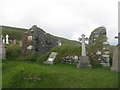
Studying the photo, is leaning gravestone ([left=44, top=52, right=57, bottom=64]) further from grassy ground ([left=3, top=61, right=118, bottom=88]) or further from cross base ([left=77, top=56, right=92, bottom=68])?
grassy ground ([left=3, top=61, right=118, bottom=88])

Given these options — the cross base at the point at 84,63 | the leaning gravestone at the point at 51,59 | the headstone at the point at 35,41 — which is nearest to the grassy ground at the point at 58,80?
the cross base at the point at 84,63

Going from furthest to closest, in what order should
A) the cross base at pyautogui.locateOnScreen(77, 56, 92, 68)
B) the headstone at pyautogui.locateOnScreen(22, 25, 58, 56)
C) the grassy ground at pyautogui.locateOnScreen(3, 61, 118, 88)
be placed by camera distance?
the headstone at pyautogui.locateOnScreen(22, 25, 58, 56) → the cross base at pyautogui.locateOnScreen(77, 56, 92, 68) → the grassy ground at pyautogui.locateOnScreen(3, 61, 118, 88)

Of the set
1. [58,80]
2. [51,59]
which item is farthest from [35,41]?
[58,80]

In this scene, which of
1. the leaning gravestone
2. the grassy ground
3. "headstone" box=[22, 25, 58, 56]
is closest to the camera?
the grassy ground

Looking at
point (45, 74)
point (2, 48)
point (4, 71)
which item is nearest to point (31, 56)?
point (2, 48)

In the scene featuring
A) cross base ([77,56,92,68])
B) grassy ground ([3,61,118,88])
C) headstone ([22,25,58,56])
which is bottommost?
grassy ground ([3,61,118,88])

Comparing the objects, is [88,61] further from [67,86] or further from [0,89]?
[0,89]

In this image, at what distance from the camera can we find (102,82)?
446 inches

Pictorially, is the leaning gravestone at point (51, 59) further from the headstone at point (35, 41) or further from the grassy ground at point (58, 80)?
the grassy ground at point (58, 80)

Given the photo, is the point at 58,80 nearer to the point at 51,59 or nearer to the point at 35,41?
the point at 51,59

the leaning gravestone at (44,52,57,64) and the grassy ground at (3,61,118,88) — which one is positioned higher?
the leaning gravestone at (44,52,57,64)

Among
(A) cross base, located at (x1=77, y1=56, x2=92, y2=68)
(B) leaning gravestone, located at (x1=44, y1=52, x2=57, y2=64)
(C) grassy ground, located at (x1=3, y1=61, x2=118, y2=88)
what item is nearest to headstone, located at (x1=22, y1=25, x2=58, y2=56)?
(B) leaning gravestone, located at (x1=44, y1=52, x2=57, y2=64)

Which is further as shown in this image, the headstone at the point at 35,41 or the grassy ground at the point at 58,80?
the headstone at the point at 35,41

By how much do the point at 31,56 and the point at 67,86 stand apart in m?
9.44
